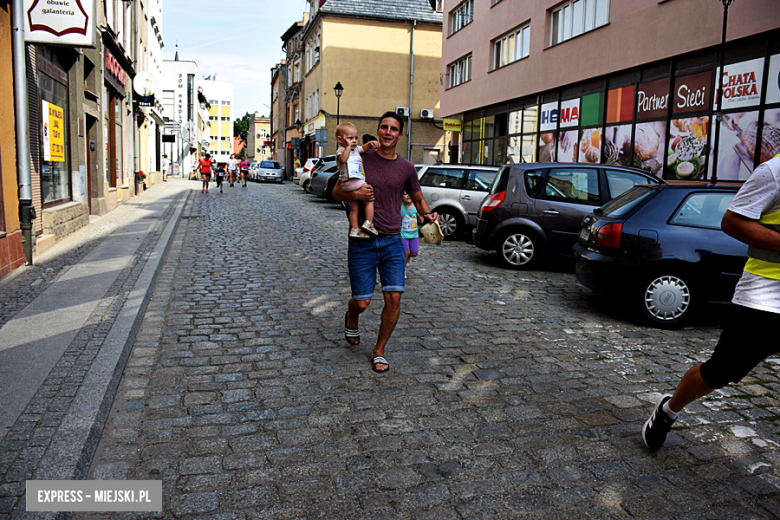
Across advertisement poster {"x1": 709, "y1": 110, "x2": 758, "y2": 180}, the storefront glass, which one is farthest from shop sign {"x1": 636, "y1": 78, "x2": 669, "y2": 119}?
the storefront glass

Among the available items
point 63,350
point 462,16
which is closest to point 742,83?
point 63,350

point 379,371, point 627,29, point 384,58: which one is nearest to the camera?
point 379,371

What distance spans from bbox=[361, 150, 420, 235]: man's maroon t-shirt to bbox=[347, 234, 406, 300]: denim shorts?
96 mm

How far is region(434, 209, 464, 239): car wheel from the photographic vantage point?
13039mm

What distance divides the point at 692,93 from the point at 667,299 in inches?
390

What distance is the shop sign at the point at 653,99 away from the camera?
15.2 metres

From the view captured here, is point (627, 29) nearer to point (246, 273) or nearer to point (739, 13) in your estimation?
point (739, 13)

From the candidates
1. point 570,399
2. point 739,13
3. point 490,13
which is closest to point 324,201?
point 490,13

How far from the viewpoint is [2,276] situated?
24.8 feet

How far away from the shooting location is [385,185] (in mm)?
4652

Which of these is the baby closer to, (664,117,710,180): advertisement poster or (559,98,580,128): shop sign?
(664,117,710,180): advertisement poster

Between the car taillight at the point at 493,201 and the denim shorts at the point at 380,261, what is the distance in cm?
522

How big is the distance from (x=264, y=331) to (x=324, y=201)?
738 inches

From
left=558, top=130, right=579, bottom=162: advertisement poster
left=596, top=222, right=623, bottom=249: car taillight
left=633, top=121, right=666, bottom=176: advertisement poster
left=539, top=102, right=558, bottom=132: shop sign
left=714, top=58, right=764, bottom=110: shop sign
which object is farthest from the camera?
left=539, top=102, right=558, bottom=132: shop sign
